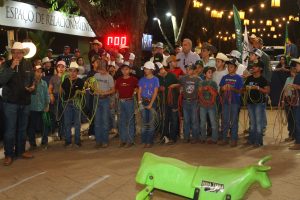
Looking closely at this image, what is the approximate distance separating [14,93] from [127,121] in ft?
8.06

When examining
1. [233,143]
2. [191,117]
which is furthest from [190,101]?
[233,143]

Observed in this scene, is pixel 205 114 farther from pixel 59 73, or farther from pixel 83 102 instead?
pixel 59 73

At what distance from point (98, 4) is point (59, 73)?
19.6ft

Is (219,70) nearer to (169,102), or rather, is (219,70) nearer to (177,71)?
(177,71)

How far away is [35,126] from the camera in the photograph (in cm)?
951

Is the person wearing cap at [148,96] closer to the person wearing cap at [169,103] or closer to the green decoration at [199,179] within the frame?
the person wearing cap at [169,103]

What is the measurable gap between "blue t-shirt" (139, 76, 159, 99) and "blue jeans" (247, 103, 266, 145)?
195cm

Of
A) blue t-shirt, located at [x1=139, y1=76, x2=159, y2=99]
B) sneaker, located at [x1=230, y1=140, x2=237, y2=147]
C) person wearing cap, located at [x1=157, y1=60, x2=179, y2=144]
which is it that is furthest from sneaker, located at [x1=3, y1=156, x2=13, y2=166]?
sneaker, located at [x1=230, y1=140, x2=237, y2=147]

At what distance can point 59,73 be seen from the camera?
10477 mm

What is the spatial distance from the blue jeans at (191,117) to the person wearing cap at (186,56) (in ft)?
4.25

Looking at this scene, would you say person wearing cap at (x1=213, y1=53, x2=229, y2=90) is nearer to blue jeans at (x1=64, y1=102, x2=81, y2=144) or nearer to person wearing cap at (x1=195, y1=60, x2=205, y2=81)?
person wearing cap at (x1=195, y1=60, x2=205, y2=81)

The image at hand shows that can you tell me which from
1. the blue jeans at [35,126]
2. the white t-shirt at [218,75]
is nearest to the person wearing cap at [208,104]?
the white t-shirt at [218,75]

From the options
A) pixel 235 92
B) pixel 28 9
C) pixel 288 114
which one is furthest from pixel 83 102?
pixel 28 9

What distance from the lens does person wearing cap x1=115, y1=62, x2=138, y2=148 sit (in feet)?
30.9
